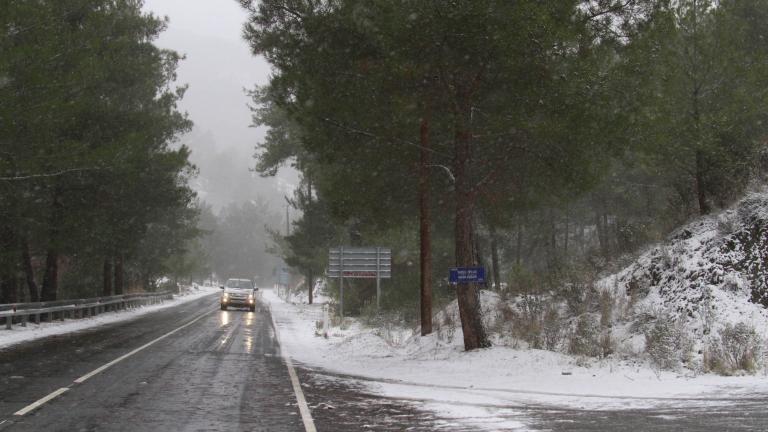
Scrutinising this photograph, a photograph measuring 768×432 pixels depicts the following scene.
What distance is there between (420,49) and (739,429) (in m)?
7.70

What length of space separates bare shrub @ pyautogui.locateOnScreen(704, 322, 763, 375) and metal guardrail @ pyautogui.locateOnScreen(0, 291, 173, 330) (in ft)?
66.6

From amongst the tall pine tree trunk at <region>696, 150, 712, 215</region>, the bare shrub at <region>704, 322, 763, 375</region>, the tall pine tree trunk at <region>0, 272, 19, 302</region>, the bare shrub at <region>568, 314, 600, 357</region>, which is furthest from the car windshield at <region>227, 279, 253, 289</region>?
the bare shrub at <region>704, 322, 763, 375</region>

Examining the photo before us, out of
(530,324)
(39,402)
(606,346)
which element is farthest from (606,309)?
(39,402)

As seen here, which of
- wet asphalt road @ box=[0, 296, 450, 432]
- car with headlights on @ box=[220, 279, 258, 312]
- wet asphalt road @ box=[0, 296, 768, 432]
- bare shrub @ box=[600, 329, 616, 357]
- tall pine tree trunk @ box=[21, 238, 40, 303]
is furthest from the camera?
car with headlights on @ box=[220, 279, 258, 312]

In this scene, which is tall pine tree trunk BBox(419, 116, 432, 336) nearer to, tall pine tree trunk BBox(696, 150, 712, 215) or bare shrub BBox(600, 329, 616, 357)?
bare shrub BBox(600, 329, 616, 357)

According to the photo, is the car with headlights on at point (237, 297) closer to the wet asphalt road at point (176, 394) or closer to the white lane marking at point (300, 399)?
the wet asphalt road at point (176, 394)

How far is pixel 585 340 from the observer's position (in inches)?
480

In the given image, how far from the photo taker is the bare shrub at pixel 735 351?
32.8 feet

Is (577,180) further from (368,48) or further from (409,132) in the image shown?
(368,48)

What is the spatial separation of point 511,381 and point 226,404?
492 centimetres

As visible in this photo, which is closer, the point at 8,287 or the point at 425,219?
the point at 425,219

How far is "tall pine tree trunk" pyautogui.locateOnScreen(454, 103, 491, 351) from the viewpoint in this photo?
12906mm

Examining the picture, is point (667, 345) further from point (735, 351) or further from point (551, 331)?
point (551, 331)

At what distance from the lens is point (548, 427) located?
6.98m
